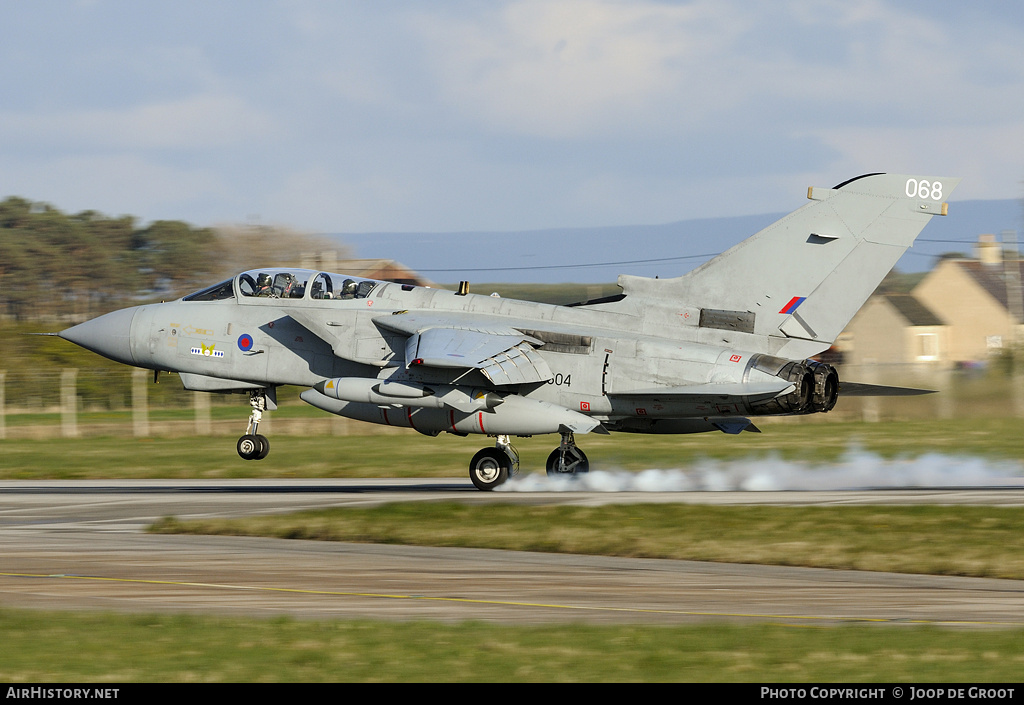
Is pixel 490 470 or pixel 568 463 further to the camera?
pixel 568 463

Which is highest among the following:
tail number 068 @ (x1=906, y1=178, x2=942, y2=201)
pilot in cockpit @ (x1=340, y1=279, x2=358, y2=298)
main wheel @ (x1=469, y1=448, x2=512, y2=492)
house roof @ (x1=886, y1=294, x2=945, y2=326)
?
house roof @ (x1=886, y1=294, x2=945, y2=326)

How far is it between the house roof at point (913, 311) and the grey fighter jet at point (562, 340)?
169 feet

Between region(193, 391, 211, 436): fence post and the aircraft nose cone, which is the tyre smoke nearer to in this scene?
the aircraft nose cone

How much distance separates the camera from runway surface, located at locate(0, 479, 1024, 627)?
32.2 feet

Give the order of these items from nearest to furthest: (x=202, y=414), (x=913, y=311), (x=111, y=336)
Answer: (x=111, y=336) < (x=202, y=414) < (x=913, y=311)

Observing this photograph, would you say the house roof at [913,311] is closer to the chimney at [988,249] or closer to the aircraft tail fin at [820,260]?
the chimney at [988,249]

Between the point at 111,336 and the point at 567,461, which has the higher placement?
the point at 111,336

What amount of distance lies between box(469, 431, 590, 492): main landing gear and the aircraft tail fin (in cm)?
344

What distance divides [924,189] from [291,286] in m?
11.4

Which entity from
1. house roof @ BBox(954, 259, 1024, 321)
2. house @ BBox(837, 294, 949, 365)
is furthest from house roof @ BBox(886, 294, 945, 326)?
house roof @ BBox(954, 259, 1024, 321)

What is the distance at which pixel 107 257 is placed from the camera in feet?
263

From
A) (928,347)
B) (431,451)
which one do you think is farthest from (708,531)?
(928,347)

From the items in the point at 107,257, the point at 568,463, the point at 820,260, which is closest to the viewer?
the point at 820,260

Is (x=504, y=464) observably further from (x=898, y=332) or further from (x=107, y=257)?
(x=107, y=257)
